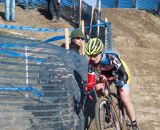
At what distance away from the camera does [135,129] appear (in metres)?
8.51

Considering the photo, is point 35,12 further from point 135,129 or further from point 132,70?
point 135,129

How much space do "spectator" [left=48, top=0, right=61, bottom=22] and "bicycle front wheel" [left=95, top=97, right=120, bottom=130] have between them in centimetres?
1251

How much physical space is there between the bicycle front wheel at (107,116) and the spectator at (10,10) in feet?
37.4

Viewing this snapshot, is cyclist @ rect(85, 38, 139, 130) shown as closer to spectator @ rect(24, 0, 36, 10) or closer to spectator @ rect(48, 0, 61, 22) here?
spectator @ rect(48, 0, 61, 22)

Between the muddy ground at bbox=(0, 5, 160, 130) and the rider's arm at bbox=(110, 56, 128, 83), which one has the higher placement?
the rider's arm at bbox=(110, 56, 128, 83)

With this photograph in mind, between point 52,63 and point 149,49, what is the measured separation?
36.7 ft

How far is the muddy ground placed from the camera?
12.1 m

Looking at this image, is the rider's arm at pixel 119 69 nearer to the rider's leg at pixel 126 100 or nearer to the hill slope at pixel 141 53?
the rider's leg at pixel 126 100

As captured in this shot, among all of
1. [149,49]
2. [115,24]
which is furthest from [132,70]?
[115,24]

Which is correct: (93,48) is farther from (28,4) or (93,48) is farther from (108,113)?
(28,4)

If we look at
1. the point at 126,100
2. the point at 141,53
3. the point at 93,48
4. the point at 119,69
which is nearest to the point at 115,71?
the point at 119,69

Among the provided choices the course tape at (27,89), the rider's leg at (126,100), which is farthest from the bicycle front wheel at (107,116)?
the course tape at (27,89)

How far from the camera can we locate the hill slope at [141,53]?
11.8m

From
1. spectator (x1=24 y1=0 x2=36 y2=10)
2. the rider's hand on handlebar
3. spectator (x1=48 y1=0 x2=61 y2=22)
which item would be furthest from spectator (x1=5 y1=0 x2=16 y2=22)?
the rider's hand on handlebar
